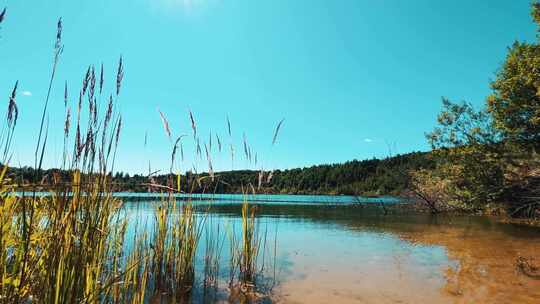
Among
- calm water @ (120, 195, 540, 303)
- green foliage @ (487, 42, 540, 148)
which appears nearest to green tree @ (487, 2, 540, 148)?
green foliage @ (487, 42, 540, 148)

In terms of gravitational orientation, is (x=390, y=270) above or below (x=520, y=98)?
below

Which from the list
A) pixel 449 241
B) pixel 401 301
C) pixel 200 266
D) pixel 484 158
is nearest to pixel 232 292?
pixel 200 266

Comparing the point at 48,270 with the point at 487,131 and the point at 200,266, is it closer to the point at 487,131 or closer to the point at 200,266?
the point at 200,266

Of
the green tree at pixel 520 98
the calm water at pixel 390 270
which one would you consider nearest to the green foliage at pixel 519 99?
the green tree at pixel 520 98

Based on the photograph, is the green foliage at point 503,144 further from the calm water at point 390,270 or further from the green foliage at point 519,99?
the calm water at point 390,270

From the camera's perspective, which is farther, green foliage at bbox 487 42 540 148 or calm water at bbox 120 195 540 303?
green foliage at bbox 487 42 540 148

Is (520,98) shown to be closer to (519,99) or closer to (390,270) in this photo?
(519,99)

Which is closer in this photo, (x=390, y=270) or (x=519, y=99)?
(x=390, y=270)

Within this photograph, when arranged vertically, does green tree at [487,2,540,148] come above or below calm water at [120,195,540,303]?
above

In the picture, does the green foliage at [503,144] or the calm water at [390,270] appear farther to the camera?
the green foliage at [503,144]

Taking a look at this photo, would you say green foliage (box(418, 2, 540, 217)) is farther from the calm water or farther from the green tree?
the calm water

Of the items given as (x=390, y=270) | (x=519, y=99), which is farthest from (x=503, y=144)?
(x=390, y=270)

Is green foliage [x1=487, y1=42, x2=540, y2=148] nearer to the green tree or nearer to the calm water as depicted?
the green tree

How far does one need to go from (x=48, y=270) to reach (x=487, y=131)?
15324 mm
